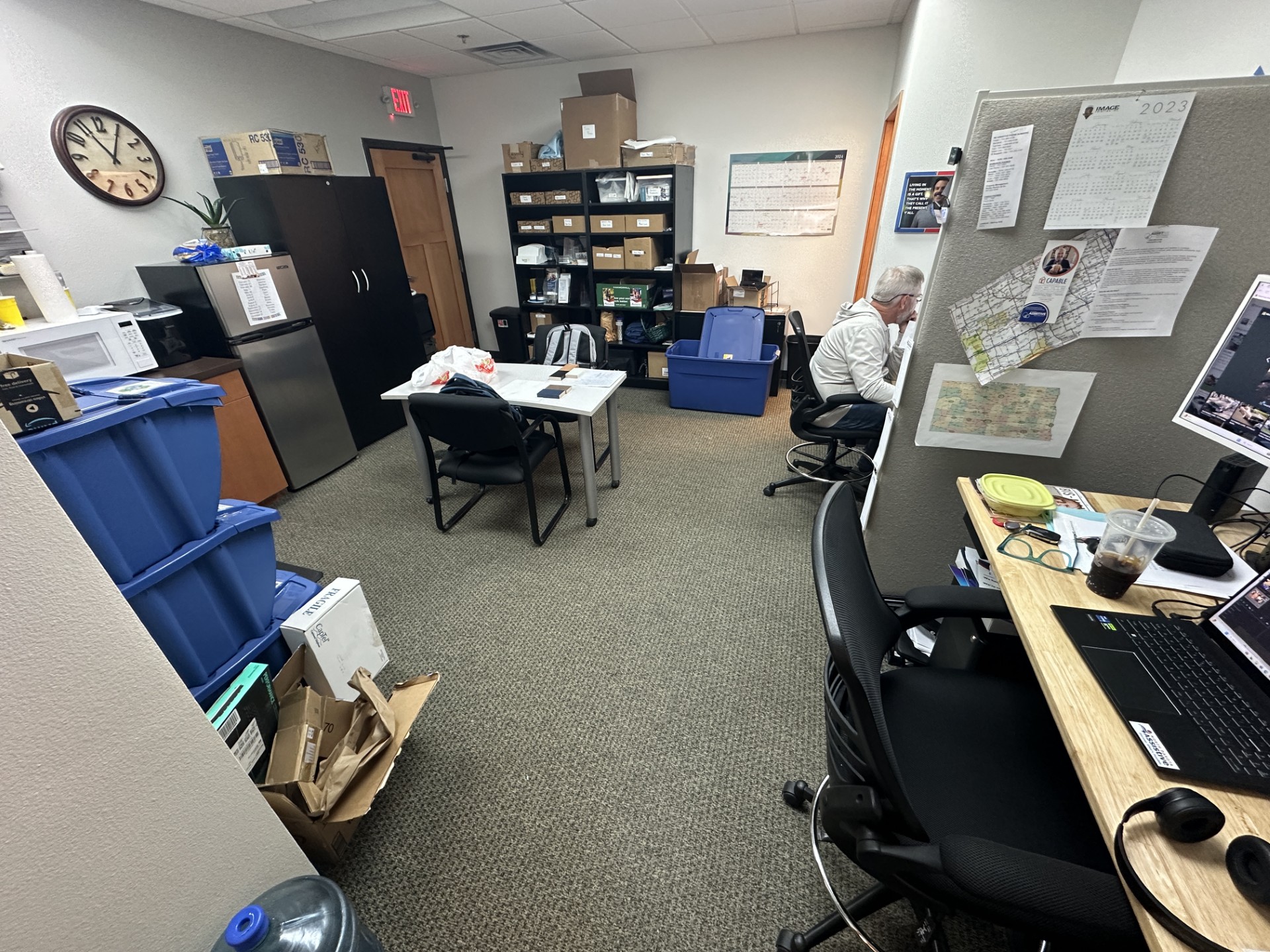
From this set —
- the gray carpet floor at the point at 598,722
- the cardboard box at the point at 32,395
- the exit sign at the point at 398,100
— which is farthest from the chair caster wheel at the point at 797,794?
the exit sign at the point at 398,100

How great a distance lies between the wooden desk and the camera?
57 centimetres

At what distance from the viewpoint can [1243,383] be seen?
3.40ft

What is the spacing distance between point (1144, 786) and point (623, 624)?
1542 millimetres

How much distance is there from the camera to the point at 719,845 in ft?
4.33

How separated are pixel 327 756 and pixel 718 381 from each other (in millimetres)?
3269

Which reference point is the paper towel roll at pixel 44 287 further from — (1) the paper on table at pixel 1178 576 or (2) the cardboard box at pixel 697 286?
(1) the paper on table at pixel 1178 576

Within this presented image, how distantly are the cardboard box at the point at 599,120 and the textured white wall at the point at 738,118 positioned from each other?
24 cm

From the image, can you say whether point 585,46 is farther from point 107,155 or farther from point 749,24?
point 107,155

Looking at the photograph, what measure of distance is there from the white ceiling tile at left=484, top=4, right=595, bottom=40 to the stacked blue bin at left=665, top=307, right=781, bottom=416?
78.0 inches

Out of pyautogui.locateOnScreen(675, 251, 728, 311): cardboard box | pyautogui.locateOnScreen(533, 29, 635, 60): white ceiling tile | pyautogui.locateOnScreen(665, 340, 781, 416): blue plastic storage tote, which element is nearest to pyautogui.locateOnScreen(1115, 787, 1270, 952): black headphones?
pyautogui.locateOnScreen(665, 340, 781, 416): blue plastic storage tote

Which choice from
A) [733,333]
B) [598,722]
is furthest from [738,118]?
[598,722]

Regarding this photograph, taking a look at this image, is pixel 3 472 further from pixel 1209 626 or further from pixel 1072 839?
pixel 1209 626

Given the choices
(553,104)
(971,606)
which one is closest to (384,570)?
(971,606)

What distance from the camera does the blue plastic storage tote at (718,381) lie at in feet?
12.2
